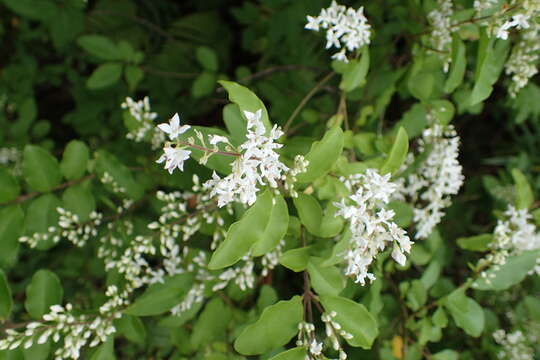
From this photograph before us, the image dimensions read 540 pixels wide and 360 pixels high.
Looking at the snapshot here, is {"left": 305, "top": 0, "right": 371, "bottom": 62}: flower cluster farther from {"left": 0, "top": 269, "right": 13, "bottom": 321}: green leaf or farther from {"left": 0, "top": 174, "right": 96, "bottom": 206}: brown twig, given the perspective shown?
{"left": 0, "top": 269, "right": 13, "bottom": 321}: green leaf

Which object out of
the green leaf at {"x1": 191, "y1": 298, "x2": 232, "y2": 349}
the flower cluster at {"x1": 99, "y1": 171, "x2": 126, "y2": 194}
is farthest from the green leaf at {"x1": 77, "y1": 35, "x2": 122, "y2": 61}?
the green leaf at {"x1": 191, "y1": 298, "x2": 232, "y2": 349}

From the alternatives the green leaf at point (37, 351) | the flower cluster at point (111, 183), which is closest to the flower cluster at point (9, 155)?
the flower cluster at point (111, 183)

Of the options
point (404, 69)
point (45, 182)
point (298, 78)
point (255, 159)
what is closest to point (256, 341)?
point (255, 159)

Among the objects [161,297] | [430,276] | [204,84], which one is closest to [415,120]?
[430,276]

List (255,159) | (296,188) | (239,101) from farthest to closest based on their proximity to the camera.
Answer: (296,188)
(239,101)
(255,159)

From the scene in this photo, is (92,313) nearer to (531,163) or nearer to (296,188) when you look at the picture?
(296,188)

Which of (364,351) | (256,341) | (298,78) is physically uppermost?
(298,78)

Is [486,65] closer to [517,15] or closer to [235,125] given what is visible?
[517,15]

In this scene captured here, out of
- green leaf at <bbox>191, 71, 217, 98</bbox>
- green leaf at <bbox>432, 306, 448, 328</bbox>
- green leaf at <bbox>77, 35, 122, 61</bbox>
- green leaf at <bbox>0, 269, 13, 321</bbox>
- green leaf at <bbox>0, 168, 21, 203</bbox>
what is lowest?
green leaf at <bbox>432, 306, 448, 328</bbox>
